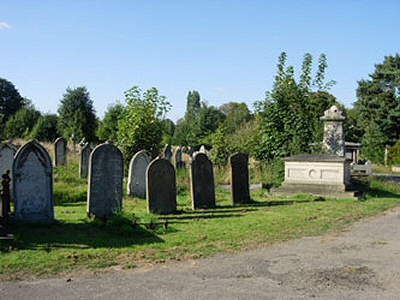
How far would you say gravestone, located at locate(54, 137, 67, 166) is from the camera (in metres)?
24.3

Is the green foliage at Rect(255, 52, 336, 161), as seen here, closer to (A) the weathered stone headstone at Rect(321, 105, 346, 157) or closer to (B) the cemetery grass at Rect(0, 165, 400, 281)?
(A) the weathered stone headstone at Rect(321, 105, 346, 157)

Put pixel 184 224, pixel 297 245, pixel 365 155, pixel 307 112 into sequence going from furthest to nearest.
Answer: pixel 365 155, pixel 307 112, pixel 184 224, pixel 297 245

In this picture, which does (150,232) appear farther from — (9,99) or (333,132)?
(9,99)

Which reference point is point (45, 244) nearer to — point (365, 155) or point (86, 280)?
point (86, 280)

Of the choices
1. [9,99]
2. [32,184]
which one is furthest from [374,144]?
[9,99]

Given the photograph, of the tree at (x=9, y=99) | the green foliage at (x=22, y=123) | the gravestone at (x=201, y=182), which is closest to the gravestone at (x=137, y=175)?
the gravestone at (x=201, y=182)

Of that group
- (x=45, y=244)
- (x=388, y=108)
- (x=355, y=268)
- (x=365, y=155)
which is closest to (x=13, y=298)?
(x=45, y=244)

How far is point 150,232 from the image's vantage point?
8.75 m

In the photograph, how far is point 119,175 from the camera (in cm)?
1027

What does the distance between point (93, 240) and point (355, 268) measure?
441 cm

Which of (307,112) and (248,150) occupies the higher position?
(307,112)

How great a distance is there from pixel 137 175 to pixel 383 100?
40673mm

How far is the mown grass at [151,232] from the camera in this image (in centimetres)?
666

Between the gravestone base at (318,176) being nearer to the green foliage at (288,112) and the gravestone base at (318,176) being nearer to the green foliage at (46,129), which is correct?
the green foliage at (288,112)
